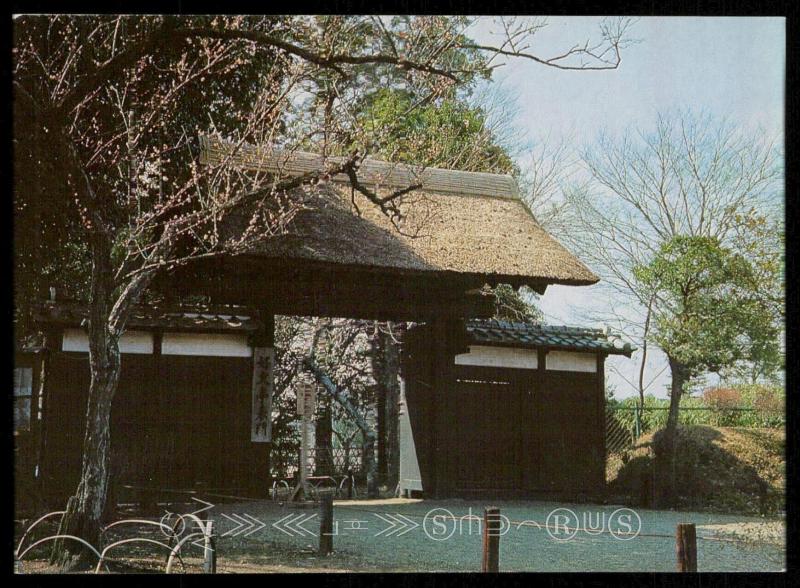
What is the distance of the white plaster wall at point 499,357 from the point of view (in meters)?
8.26

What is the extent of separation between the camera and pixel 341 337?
36.7 ft

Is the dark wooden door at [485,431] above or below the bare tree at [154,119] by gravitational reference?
below

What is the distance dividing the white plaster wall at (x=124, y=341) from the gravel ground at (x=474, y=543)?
142 cm

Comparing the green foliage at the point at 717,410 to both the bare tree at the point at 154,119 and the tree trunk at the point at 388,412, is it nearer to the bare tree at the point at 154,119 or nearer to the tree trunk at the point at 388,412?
the tree trunk at the point at 388,412

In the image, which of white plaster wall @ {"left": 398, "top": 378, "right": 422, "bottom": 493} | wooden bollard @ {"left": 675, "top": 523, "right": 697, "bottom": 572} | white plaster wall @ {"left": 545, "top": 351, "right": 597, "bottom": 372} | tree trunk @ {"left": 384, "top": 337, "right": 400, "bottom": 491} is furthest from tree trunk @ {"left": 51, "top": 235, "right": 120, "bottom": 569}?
tree trunk @ {"left": 384, "top": 337, "right": 400, "bottom": 491}

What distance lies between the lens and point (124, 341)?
262 inches

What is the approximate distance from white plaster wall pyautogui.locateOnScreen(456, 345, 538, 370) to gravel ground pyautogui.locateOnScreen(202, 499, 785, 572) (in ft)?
5.54

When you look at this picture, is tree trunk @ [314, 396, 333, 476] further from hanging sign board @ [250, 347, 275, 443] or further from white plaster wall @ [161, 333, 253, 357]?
white plaster wall @ [161, 333, 253, 357]

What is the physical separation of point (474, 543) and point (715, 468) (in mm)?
3690

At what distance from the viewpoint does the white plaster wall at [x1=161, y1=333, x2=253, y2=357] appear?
680cm

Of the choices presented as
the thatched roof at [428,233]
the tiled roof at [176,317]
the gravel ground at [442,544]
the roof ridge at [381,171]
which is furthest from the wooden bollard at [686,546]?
the tiled roof at [176,317]

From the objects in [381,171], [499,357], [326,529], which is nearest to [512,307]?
[499,357]

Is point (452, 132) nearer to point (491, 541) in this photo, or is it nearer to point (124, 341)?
point (124, 341)

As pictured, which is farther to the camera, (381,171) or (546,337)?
(546,337)
